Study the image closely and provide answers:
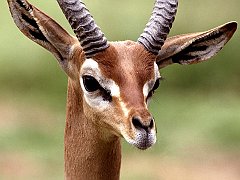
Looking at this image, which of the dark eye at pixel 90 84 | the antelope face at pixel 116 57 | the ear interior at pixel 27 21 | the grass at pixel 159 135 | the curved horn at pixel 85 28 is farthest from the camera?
the grass at pixel 159 135

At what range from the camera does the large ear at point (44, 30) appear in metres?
7.42

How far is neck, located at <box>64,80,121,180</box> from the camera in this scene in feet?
24.8

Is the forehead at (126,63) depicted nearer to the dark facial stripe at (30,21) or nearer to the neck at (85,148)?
the neck at (85,148)

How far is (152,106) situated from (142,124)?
356 inches

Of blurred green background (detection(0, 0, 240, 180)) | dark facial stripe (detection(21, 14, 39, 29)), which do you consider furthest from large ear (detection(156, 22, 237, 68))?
blurred green background (detection(0, 0, 240, 180))

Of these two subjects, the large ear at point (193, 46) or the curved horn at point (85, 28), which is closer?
the curved horn at point (85, 28)

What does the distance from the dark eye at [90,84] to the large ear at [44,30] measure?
1.25ft

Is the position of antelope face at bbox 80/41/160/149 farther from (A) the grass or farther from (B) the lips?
(A) the grass

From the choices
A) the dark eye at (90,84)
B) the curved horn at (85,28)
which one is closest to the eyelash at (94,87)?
the dark eye at (90,84)

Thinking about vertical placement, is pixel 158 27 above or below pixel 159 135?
above

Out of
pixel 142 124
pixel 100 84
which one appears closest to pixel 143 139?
pixel 142 124

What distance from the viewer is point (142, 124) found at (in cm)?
672

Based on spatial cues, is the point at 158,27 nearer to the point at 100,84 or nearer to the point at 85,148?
the point at 100,84

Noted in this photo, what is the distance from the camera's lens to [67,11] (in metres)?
7.33
